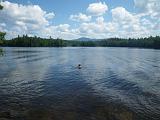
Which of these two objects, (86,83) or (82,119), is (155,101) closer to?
(82,119)

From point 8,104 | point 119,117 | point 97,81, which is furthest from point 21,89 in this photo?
point 119,117

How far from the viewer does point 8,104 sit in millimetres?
26281

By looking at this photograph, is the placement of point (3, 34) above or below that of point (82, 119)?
above

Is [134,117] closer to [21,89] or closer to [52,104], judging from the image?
[52,104]

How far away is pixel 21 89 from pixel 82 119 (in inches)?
586

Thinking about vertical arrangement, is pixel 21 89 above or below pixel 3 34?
below

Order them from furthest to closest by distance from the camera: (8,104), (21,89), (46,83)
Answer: (46,83), (21,89), (8,104)

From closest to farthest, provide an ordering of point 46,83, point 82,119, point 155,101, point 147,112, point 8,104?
point 82,119
point 147,112
point 8,104
point 155,101
point 46,83

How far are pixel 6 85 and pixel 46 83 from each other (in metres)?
6.65

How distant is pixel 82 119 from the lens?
72.3 feet

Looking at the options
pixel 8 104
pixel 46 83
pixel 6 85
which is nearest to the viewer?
pixel 8 104

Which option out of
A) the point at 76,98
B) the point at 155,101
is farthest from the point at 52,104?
Answer: the point at 155,101

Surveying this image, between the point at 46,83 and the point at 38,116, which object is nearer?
the point at 38,116

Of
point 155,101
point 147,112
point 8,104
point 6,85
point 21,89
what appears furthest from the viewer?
point 6,85
